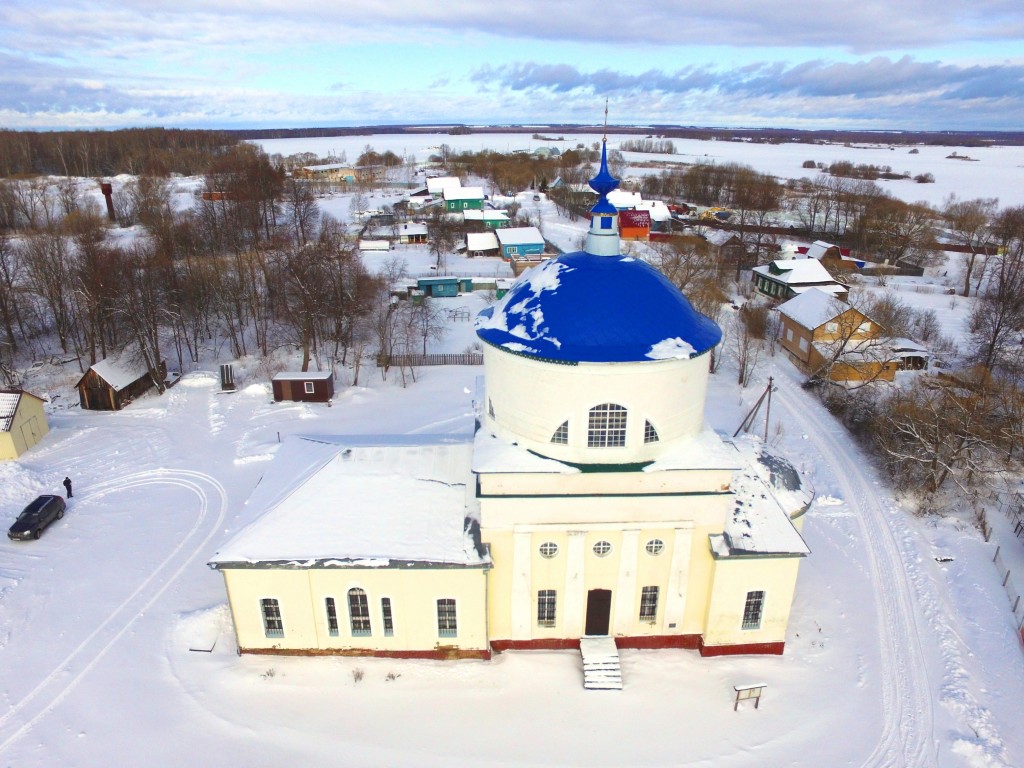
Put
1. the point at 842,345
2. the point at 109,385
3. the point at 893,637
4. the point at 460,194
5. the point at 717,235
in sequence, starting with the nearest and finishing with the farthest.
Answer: the point at 893,637, the point at 109,385, the point at 842,345, the point at 717,235, the point at 460,194

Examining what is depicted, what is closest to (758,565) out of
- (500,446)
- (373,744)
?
(500,446)

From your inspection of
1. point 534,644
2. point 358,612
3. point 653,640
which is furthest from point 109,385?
point 653,640

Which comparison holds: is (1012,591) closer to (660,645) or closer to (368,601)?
(660,645)

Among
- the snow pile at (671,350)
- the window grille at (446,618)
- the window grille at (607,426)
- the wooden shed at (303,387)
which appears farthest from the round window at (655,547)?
the wooden shed at (303,387)

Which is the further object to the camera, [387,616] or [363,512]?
[363,512]

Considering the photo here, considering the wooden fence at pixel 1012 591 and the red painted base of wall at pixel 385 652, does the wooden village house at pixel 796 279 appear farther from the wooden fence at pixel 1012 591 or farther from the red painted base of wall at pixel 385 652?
the red painted base of wall at pixel 385 652

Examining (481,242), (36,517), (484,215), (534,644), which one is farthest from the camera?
(484,215)

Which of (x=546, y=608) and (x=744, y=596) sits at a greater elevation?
(x=744, y=596)

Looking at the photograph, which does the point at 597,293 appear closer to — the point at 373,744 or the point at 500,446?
the point at 500,446

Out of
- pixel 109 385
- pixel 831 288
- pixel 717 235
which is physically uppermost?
pixel 831 288
